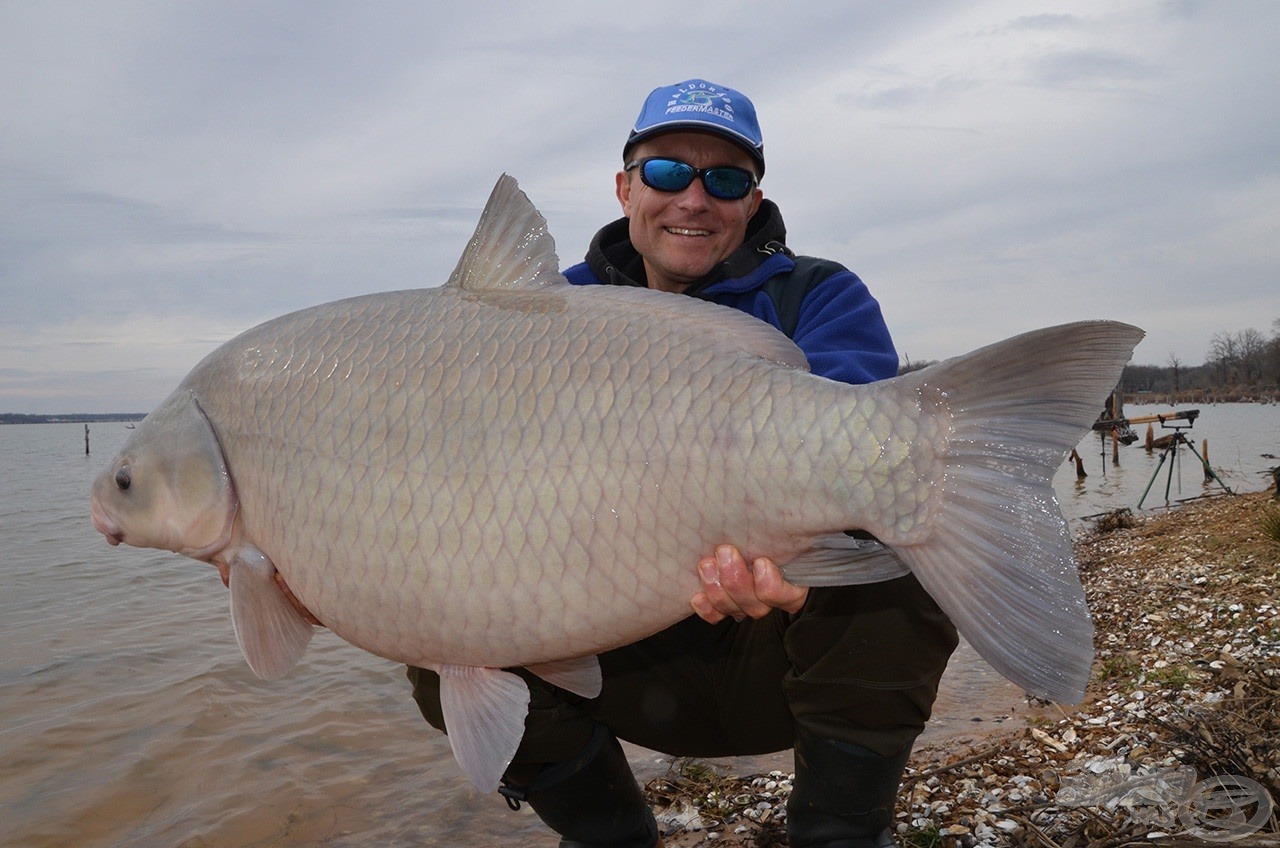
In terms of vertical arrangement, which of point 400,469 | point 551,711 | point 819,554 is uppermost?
point 400,469

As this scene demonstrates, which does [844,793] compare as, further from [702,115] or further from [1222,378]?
[1222,378]

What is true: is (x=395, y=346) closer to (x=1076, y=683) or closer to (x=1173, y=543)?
(x=1076, y=683)

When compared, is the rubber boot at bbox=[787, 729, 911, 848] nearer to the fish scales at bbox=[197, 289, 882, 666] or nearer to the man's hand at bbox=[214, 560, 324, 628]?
the fish scales at bbox=[197, 289, 882, 666]

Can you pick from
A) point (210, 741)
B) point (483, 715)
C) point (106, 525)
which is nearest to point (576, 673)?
point (483, 715)

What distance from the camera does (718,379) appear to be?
1783 millimetres

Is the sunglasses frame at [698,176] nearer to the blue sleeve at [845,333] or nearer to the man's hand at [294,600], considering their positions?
the blue sleeve at [845,333]

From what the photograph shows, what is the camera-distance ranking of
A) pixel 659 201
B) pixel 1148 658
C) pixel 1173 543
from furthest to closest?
pixel 1173 543
pixel 1148 658
pixel 659 201

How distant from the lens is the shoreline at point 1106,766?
247 centimetres

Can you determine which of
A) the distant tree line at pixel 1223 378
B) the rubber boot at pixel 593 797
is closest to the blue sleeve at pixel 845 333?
the rubber boot at pixel 593 797

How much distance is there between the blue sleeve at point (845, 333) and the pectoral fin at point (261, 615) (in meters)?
1.49

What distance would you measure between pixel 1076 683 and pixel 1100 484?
24.2 metres

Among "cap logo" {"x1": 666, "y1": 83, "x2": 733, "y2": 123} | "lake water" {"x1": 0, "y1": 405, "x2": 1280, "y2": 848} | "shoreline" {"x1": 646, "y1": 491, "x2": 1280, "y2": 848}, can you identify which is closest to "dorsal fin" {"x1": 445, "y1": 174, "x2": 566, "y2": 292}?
"cap logo" {"x1": 666, "y1": 83, "x2": 733, "y2": 123}

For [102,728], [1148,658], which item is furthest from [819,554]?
[102,728]

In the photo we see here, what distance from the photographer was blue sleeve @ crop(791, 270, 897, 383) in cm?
233
